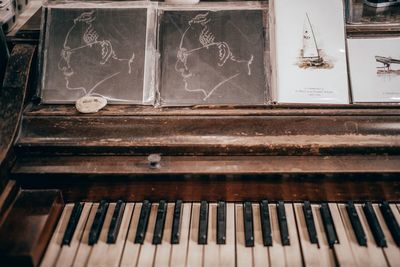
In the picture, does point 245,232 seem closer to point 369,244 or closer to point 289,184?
point 289,184

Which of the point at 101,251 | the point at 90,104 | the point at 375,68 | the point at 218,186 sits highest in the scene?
the point at 375,68

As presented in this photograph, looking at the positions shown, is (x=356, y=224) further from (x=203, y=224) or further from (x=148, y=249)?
(x=148, y=249)

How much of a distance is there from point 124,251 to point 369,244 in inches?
39.0

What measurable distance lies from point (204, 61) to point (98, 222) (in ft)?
2.88

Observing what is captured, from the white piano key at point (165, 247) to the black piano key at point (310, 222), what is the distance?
1.90ft

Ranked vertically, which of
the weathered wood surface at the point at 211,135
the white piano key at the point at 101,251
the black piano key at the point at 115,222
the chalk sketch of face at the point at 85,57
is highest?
the chalk sketch of face at the point at 85,57

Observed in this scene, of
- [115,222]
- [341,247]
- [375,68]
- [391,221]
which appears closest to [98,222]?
[115,222]

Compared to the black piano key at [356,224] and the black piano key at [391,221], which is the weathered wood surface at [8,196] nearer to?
the black piano key at [356,224]

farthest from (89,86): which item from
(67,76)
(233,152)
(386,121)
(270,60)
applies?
Result: (386,121)

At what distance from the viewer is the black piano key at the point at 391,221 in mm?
1683

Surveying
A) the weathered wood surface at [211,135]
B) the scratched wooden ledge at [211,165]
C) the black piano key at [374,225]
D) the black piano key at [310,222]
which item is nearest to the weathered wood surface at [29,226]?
the scratched wooden ledge at [211,165]

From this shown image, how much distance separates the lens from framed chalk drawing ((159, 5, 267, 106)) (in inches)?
76.0

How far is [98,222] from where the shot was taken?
1756mm

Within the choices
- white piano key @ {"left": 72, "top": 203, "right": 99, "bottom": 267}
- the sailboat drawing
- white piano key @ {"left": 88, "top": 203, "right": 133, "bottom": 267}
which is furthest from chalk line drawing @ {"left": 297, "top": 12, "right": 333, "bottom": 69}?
white piano key @ {"left": 72, "top": 203, "right": 99, "bottom": 267}
